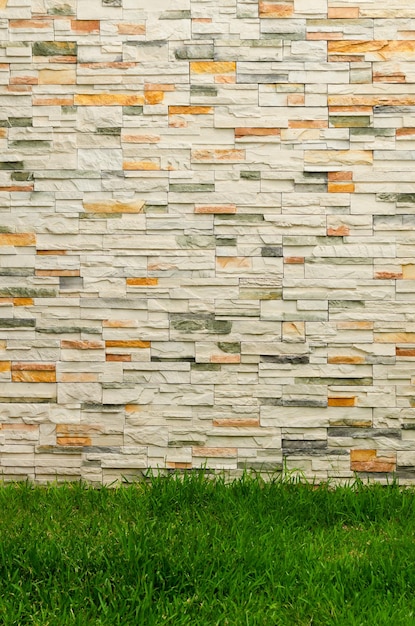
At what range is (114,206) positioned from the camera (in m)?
3.19

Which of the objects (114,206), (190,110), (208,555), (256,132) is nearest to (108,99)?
(190,110)

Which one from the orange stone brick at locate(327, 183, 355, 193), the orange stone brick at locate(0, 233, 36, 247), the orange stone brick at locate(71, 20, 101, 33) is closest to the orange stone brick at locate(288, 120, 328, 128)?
the orange stone brick at locate(327, 183, 355, 193)

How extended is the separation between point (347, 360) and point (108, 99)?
163cm

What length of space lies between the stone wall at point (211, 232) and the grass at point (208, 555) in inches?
10.7

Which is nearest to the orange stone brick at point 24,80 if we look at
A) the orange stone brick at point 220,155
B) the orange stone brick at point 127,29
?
the orange stone brick at point 127,29

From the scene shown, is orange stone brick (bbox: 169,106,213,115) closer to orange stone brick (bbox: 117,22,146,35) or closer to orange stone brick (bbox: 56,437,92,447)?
orange stone brick (bbox: 117,22,146,35)

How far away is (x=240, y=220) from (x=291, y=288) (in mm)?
393

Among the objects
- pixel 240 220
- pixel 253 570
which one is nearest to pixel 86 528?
pixel 253 570

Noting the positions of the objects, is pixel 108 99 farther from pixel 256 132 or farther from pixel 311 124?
pixel 311 124

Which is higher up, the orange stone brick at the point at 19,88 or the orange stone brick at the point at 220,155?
the orange stone brick at the point at 19,88

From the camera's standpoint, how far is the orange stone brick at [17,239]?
3209 millimetres

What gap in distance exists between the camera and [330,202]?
317cm

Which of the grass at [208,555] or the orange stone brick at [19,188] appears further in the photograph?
the orange stone brick at [19,188]

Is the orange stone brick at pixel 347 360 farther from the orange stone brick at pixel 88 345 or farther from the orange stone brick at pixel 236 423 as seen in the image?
the orange stone brick at pixel 88 345
